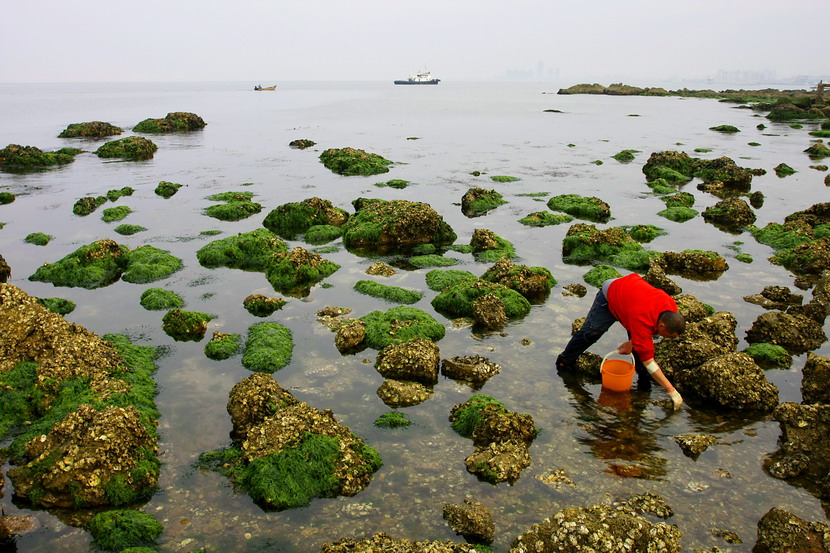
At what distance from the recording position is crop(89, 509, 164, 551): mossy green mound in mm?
7637

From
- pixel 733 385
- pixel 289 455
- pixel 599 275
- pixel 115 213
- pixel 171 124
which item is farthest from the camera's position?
pixel 171 124

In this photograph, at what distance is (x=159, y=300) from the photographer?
1595cm

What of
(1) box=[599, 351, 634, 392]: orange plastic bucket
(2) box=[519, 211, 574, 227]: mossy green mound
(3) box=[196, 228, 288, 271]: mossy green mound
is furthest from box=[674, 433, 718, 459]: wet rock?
(2) box=[519, 211, 574, 227]: mossy green mound

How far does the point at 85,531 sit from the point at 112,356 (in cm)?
493

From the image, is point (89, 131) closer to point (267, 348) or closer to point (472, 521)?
point (267, 348)

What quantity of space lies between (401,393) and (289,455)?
2.86m

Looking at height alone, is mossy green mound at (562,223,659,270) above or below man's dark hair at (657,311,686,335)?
below

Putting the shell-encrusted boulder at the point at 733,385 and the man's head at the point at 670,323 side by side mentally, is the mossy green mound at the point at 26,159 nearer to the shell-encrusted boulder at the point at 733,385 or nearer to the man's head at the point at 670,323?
the man's head at the point at 670,323

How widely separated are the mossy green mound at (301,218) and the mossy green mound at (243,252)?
3.28m

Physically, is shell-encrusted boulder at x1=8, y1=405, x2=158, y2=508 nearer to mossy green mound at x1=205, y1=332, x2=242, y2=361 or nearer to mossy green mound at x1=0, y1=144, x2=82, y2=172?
mossy green mound at x1=205, y1=332, x2=242, y2=361

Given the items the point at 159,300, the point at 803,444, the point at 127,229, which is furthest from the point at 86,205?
the point at 803,444

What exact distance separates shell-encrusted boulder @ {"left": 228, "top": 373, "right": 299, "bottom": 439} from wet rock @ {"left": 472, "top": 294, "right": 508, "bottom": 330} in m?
5.95

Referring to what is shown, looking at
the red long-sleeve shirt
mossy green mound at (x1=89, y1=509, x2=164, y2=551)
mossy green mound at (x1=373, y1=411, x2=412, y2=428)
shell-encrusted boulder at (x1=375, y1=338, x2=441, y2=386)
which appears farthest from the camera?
shell-encrusted boulder at (x1=375, y1=338, x2=441, y2=386)

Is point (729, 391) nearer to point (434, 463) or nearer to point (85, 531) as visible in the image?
point (434, 463)
